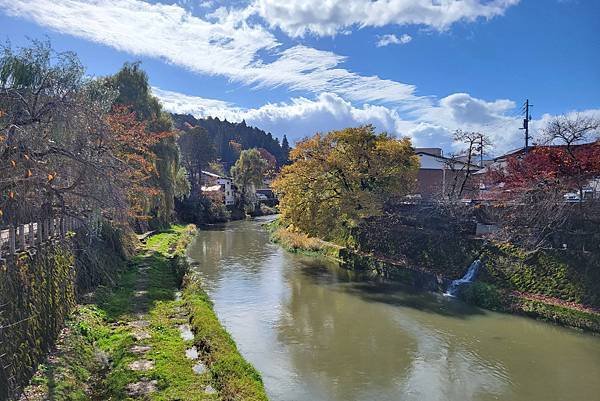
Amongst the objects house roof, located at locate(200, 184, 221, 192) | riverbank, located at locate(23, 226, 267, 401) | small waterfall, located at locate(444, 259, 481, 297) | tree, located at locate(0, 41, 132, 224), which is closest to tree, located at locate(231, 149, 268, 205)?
house roof, located at locate(200, 184, 221, 192)

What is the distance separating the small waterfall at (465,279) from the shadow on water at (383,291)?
1.64ft

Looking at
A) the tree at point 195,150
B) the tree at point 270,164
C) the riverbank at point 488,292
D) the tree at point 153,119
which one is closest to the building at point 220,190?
the tree at point 195,150

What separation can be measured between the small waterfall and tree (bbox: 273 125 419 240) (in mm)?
6820

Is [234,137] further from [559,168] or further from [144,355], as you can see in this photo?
[144,355]

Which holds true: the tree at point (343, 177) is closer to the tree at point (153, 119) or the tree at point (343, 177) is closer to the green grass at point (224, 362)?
the tree at point (153, 119)

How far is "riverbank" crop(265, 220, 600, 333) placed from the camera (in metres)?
16.0

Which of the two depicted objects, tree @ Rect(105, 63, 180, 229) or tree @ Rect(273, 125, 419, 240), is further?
tree @ Rect(105, 63, 180, 229)

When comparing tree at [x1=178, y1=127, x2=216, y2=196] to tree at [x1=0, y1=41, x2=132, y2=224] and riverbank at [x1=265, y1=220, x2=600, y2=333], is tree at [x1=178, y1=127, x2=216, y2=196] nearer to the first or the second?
riverbank at [x1=265, y1=220, x2=600, y2=333]

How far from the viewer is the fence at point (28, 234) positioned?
896 centimetres

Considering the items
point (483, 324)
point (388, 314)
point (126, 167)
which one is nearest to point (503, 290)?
point (483, 324)

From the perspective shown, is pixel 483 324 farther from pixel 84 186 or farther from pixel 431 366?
pixel 84 186

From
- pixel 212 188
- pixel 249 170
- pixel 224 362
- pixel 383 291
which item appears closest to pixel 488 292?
pixel 383 291

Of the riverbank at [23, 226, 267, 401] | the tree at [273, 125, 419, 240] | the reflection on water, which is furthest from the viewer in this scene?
the tree at [273, 125, 419, 240]

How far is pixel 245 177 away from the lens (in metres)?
58.8
